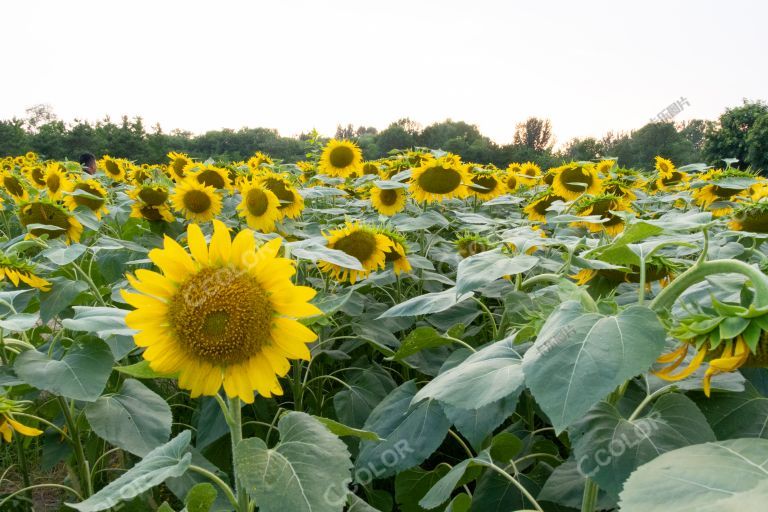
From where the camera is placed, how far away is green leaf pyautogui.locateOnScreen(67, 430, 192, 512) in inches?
37.1

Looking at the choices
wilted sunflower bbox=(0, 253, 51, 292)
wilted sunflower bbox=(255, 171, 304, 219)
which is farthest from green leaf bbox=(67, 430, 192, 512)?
wilted sunflower bbox=(255, 171, 304, 219)

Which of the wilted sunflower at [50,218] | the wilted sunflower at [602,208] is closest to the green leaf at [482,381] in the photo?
the wilted sunflower at [602,208]

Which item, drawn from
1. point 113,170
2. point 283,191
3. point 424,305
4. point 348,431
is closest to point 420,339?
point 424,305

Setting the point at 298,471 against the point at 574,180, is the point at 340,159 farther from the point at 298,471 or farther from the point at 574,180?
the point at 298,471

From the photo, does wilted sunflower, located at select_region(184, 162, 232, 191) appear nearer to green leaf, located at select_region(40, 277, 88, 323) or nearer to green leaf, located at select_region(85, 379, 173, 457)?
green leaf, located at select_region(40, 277, 88, 323)

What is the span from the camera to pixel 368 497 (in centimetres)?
188

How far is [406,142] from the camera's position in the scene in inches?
1064

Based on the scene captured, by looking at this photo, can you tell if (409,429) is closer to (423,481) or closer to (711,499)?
(423,481)

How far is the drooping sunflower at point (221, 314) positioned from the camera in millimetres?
1034

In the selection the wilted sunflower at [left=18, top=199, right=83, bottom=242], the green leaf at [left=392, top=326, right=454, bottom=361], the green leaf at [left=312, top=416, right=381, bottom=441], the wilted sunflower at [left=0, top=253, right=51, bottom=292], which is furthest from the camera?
the wilted sunflower at [left=18, top=199, right=83, bottom=242]

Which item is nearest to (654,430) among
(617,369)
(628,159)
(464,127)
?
(617,369)

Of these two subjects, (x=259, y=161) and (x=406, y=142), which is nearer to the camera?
(x=259, y=161)

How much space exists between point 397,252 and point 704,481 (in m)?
1.91

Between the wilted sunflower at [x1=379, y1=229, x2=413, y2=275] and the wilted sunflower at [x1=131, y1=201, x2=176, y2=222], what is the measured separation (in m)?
1.85
